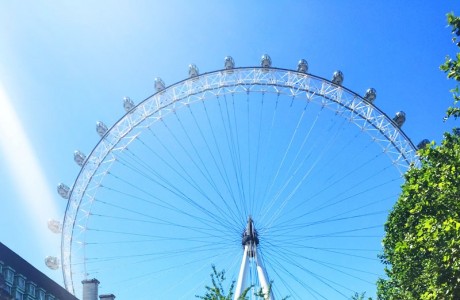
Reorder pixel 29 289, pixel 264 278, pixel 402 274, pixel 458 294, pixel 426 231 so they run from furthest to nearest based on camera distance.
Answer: pixel 29 289
pixel 264 278
pixel 402 274
pixel 426 231
pixel 458 294

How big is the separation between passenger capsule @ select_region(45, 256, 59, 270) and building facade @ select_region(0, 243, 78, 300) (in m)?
1.34

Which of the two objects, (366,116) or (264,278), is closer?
(264,278)

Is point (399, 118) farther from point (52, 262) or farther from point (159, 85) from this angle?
point (52, 262)

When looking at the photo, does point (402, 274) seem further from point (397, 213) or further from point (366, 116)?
point (366, 116)

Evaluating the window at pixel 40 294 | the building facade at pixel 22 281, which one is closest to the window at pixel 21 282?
the building facade at pixel 22 281

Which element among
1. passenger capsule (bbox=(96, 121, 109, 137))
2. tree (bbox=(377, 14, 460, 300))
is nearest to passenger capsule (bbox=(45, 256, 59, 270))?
passenger capsule (bbox=(96, 121, 109, 137))

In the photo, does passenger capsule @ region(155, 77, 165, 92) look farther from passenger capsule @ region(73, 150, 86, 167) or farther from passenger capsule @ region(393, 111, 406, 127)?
passenger capsule @ region(393, 111, 406, 127)

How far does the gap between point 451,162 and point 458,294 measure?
567 cm

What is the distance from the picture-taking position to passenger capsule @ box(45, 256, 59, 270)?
56.4 meters

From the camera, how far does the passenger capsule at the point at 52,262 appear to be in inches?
2222

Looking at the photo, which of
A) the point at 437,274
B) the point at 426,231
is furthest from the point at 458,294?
the point at 426,231

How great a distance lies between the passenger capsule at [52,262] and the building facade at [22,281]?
134 centimetres

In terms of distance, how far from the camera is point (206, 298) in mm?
31500

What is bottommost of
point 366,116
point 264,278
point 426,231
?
point 426,231
